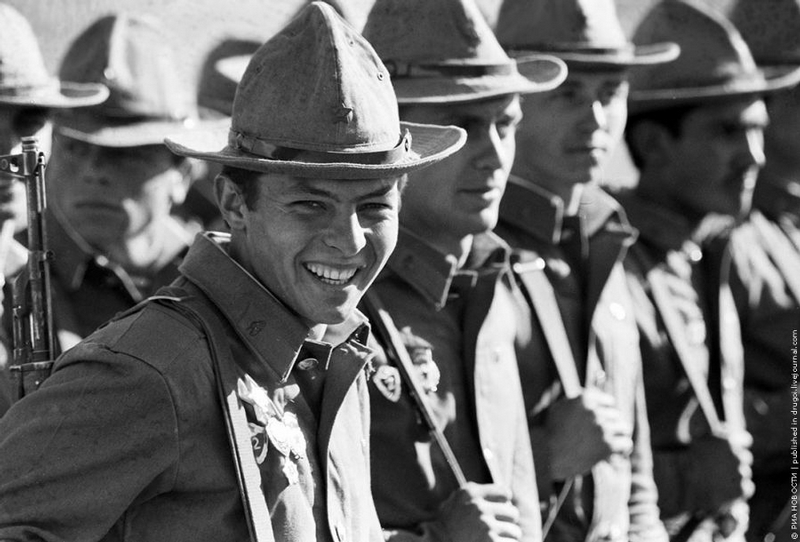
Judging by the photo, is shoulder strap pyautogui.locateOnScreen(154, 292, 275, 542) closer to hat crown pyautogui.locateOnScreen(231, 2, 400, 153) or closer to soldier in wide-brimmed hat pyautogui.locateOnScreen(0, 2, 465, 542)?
soldier in wide-brimmed hat pyautogui.locateOnScreen(0, 2, 465, 542)

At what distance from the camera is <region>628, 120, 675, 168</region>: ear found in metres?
8.94

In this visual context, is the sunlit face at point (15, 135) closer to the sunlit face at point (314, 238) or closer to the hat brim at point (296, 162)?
the hat brim at point (296, 162)

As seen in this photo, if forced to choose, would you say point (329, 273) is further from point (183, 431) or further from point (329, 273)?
point (183, 431)

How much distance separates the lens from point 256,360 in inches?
172

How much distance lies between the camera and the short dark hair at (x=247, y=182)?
4.44 metres

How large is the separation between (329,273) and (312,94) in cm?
41

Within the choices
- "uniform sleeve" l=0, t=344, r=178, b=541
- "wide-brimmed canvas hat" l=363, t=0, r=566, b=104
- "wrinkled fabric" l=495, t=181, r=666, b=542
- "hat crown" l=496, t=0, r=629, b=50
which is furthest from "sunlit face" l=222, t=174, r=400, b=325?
"hat crown" l=496, t=0, r=629, b=50

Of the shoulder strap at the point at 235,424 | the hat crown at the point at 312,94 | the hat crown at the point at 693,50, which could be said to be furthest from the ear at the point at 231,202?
the hat crown at the point at 693,50

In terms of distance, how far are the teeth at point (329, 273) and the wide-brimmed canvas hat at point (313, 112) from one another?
8.4 inches

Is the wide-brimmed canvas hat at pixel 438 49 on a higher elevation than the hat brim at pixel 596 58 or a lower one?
higher

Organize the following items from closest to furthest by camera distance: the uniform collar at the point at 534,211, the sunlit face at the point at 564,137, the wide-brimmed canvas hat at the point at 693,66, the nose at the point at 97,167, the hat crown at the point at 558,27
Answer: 1. the nose at the point at 97,167
2. the uniform collar at the point at 534,211
3. the sunlit face at the point at 564,137
4. the hat crown at the point at 558,27
5. the wide-brimmed canvas hat at the point at 693,66

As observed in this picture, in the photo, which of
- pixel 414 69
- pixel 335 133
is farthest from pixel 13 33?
pixel 335 133

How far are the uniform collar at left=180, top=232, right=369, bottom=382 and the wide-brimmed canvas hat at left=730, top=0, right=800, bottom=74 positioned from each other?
6194mm

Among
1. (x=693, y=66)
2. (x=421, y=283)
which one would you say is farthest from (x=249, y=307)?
(x=693, y=66)
